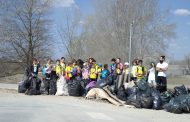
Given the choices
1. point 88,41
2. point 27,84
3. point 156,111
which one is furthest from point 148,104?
point 88,41

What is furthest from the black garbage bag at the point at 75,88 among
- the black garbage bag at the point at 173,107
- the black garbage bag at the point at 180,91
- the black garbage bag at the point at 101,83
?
the black garbage bag at the point at 173,107

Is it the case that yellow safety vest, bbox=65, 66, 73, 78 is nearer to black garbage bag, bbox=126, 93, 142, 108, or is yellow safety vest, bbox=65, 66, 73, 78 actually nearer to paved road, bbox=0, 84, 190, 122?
paved road, bbox=0, 84, 190, 122

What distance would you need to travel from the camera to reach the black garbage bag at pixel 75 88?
17.4 m

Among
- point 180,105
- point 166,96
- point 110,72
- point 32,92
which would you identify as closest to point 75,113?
point 180,105

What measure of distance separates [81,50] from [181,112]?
27090 millimetres

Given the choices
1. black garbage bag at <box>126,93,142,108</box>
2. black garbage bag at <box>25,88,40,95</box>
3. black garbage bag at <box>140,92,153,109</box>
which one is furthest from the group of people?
black garbage bag at <box>140,92,153,109</box>

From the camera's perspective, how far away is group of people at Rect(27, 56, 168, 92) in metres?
17.0

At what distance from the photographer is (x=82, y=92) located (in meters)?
17.7

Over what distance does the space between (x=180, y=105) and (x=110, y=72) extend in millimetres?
4804

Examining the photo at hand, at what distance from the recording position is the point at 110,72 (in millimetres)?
17812

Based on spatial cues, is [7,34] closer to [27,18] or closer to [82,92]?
[27,18]

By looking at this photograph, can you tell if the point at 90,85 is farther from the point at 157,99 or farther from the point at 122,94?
the point at 157,99

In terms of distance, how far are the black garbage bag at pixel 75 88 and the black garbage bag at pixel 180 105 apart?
4.76m

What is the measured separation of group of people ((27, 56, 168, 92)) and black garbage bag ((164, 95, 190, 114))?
2.41 meters
